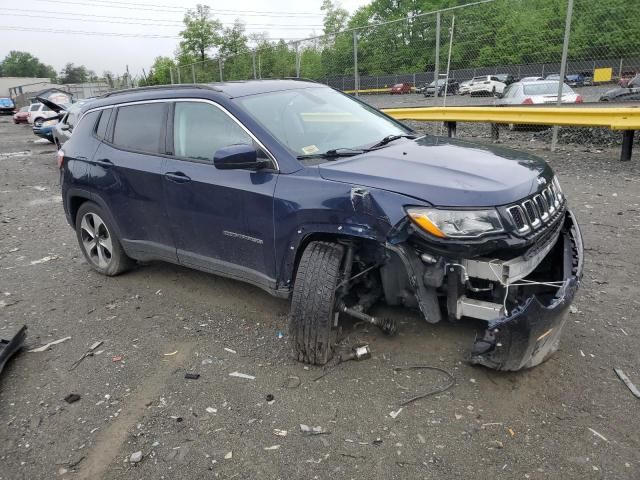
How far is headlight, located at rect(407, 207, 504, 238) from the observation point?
293 cm

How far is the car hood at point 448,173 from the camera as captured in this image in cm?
301

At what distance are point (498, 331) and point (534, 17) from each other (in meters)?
8.93

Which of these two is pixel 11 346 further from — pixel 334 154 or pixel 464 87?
pixel 464 87

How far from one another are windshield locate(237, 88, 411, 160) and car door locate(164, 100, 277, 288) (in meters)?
0.24

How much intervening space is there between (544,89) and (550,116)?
3.30 metres

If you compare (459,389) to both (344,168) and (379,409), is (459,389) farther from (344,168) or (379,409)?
(344,168)

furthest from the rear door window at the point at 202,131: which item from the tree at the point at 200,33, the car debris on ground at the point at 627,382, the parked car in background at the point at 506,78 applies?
the tree at the point at 200,33

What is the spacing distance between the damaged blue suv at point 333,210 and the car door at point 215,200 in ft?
0.04

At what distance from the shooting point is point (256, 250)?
379cm

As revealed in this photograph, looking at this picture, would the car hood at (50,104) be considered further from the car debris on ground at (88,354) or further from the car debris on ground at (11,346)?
the car debris on ground at (88,354)

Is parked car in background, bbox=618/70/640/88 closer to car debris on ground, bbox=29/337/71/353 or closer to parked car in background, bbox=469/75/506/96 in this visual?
parked car in background, bbox=469/75/506/96

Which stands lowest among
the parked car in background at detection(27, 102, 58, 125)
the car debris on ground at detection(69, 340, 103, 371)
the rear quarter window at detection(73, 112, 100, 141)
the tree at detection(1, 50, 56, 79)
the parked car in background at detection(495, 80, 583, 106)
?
the car debris on ground at detection(69, 340, 103, 371)

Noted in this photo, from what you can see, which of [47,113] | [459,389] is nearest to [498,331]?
[459,389]

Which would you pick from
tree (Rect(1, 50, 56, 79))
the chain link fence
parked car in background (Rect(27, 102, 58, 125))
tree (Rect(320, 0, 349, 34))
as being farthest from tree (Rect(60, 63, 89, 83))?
the chain link fence
